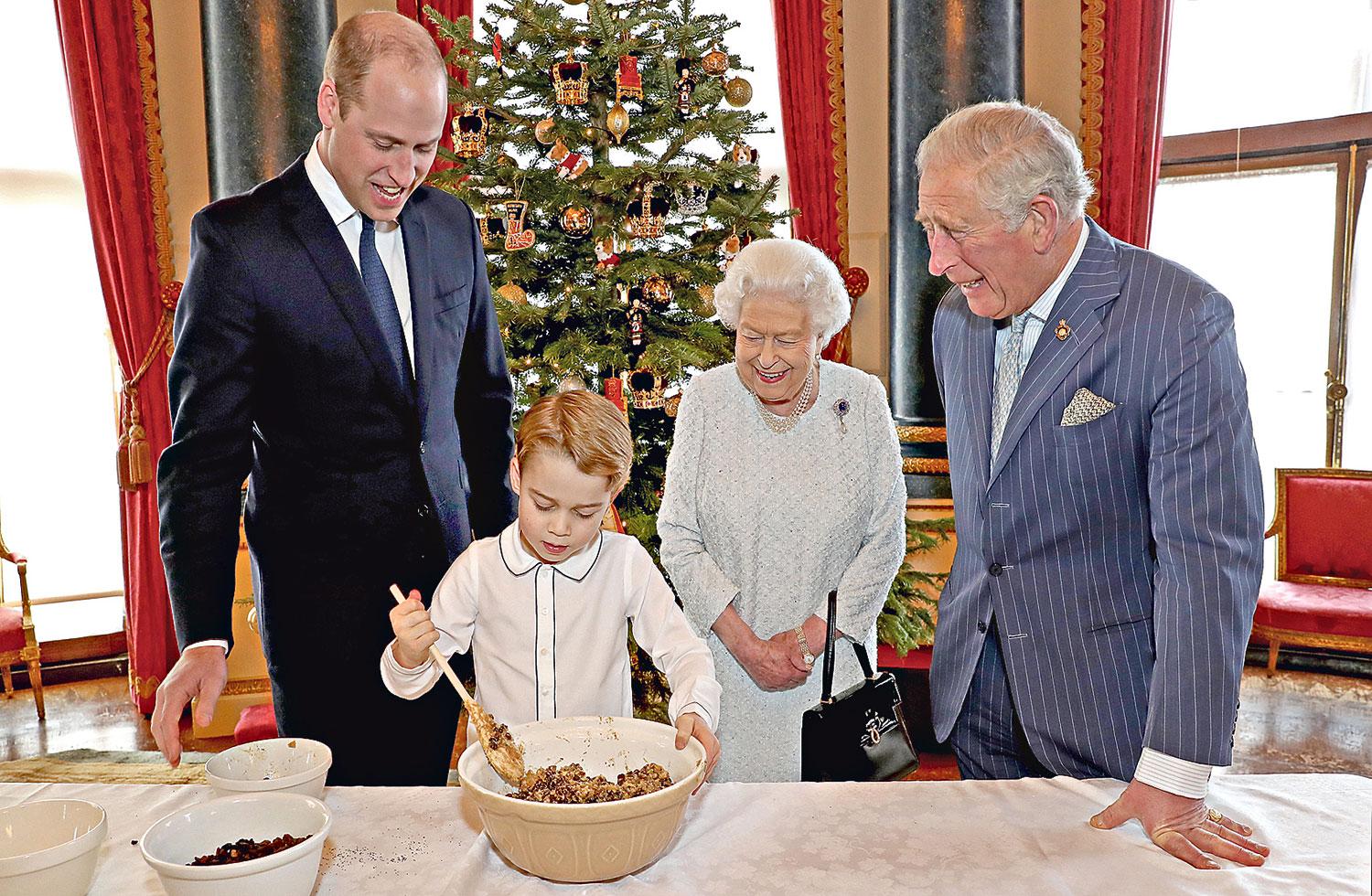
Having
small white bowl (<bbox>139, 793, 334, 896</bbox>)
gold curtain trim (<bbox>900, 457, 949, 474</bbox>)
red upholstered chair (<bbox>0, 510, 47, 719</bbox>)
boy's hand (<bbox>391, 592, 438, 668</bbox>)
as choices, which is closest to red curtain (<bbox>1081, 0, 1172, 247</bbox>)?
gold curtain trim (<bbox>900, 457, 949, 474</bbox>)

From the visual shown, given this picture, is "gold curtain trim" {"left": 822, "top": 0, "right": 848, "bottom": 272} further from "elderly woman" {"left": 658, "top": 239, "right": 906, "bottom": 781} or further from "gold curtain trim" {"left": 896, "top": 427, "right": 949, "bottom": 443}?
"elderly woman" {"left": 658, "top": 239, "right": 906, "bottom": 781}

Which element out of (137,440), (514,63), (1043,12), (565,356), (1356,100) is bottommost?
(137,440)

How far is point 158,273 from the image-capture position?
5215 mm

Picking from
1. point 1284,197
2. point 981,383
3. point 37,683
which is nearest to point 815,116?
point 1284,197

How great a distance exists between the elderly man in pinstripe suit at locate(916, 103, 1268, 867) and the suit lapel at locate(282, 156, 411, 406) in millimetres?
1004

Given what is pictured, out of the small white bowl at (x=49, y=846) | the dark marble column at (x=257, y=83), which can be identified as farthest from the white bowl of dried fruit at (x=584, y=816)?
the dark marble column at (x=257, y=83)

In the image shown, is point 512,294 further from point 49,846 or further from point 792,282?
point 49,846

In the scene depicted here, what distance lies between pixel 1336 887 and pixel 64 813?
1.61 meters

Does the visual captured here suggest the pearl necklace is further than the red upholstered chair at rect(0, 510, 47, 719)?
No

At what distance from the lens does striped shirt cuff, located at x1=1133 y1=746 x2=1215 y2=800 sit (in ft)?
4.65

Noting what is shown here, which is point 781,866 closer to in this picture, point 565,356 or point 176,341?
point 176,341

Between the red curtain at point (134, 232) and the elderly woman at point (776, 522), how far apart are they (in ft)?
12.3

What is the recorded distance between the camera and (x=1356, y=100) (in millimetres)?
5516

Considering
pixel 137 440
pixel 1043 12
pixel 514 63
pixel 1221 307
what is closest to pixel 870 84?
pixel 1043 12
